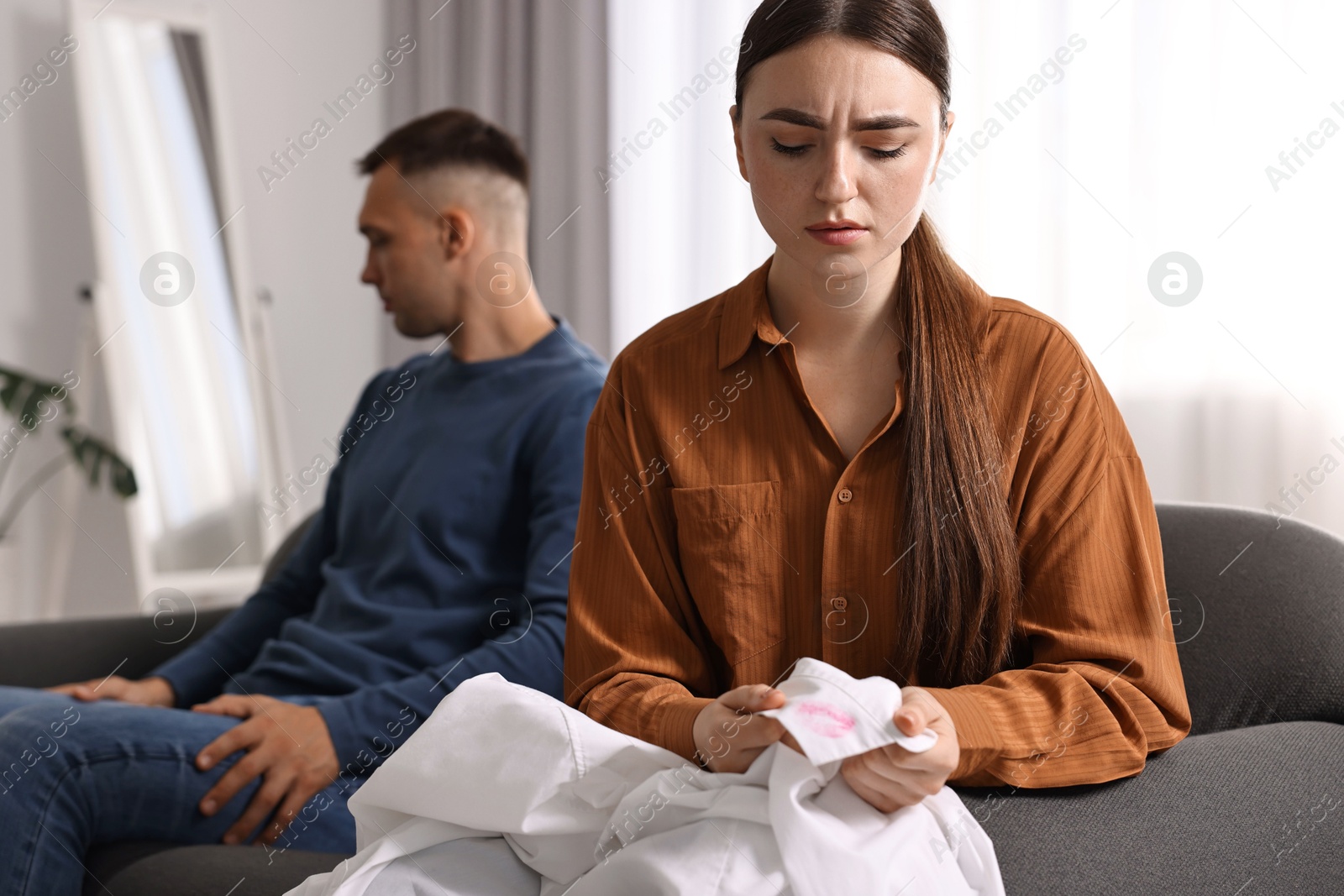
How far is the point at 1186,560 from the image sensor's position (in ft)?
4.01

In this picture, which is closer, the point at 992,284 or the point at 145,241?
the point at 992,284

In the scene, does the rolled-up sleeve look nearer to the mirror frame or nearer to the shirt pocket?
the shirt pocket

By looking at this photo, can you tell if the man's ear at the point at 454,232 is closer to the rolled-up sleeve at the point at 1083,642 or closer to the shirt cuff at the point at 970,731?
the rolled-up sleeve at the point at 1083,642

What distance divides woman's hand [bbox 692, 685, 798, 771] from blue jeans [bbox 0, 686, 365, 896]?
546 mm

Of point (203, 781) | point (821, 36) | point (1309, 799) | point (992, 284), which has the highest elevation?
point (821, 36)

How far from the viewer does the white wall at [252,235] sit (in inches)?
120

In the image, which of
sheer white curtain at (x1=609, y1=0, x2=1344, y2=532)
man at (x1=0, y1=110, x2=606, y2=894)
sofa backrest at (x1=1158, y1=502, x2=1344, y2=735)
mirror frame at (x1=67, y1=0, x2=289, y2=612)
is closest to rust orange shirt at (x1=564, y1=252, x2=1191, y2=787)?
sofa backrest at (x1=1158, y1=502, x2=1344, y2=735)

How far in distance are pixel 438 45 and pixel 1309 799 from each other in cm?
309

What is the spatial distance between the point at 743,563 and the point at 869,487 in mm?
129

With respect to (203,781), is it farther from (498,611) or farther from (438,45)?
(438,45)

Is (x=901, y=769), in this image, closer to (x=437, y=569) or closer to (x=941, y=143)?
(x=941, y=143)

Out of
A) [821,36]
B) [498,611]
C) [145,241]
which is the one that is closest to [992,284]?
[498,611]

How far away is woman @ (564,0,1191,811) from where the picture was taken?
2.89 ft

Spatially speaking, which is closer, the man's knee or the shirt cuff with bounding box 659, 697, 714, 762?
the shirt cuff with bounding box 659, 697, 714, 762
